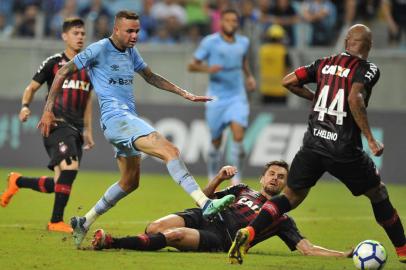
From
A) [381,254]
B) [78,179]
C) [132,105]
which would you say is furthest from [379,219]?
[78,179]

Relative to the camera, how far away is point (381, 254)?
8469mm

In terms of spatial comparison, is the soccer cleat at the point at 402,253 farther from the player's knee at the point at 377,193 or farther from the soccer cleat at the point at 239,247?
the soccer cleat at the point at 239,247

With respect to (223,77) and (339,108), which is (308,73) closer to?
(339,108)

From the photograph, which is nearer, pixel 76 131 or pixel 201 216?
pixel 201 216

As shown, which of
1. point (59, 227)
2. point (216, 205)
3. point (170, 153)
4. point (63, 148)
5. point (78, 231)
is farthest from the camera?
point (63, 148)

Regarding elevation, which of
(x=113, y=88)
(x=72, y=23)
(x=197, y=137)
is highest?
(x=72, y=23)

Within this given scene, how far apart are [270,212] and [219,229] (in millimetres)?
793

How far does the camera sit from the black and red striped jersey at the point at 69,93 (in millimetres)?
11914

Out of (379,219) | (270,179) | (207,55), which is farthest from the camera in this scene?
(207,55)

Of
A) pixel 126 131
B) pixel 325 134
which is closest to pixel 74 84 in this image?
pixel 126 131

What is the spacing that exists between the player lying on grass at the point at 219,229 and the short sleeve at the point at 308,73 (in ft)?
3.28

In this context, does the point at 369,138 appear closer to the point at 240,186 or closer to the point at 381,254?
the point at 381,254

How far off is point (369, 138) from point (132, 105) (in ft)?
8.39

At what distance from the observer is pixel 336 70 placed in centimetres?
899
